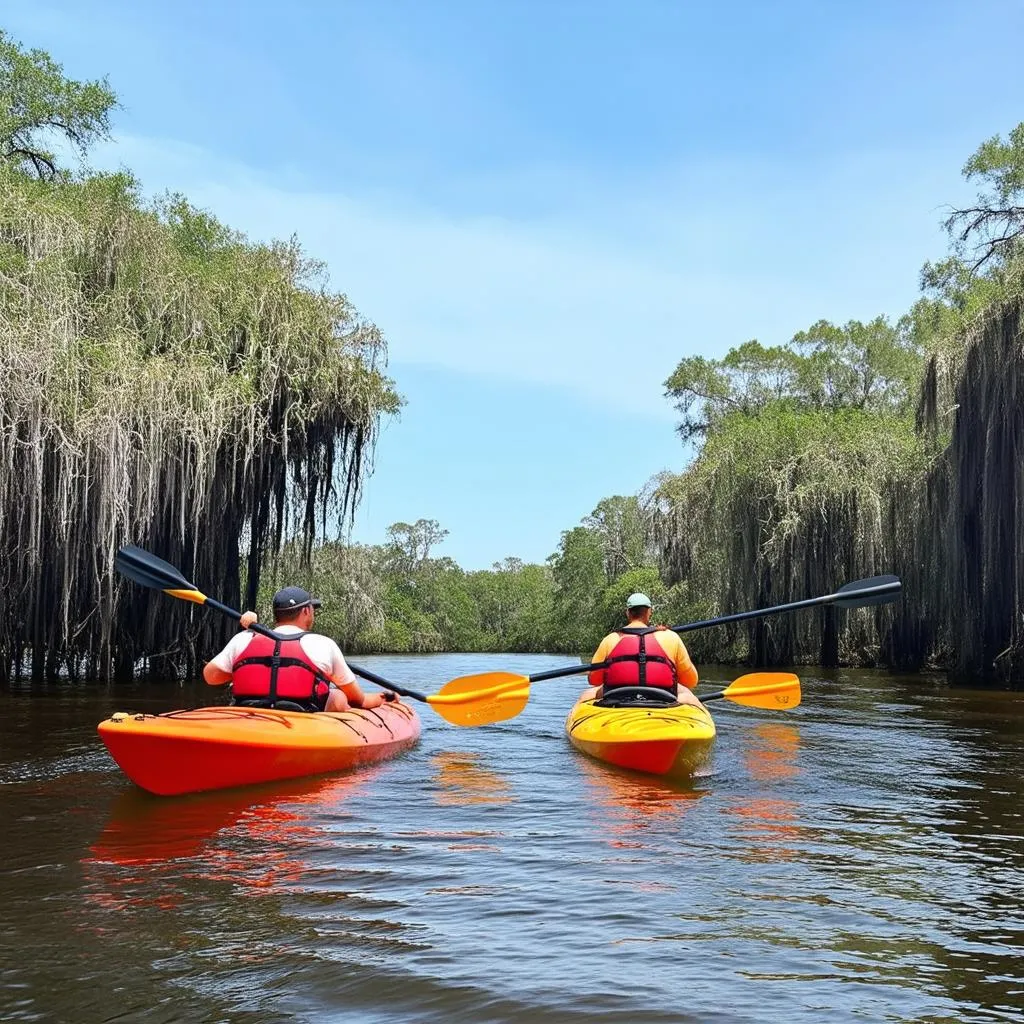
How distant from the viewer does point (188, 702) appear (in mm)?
11883

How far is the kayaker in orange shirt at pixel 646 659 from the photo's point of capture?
327 inches

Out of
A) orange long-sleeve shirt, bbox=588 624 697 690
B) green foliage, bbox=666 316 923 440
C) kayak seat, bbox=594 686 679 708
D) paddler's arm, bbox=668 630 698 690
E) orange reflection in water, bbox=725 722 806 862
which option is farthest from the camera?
green foliage, bbox=666 316 923 440

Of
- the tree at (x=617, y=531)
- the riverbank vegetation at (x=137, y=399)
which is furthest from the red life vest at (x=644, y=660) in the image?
the tree at (x=617, y=531)

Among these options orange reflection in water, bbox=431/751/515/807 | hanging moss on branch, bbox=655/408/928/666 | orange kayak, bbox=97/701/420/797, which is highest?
hanging moss on branch, bbox=655/408/928/666

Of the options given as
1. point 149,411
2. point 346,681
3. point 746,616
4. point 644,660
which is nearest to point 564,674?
point 644,660

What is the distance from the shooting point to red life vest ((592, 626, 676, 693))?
8312 millimetres

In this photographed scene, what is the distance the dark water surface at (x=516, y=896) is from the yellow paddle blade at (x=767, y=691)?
1831 mm

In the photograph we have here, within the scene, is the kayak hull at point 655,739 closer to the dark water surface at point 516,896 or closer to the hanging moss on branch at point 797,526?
the dark water surface at point 516,896

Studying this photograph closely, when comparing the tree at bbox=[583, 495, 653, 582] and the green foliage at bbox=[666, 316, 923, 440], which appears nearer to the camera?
the green foliage at bbox=[666, 316, 923, 440]

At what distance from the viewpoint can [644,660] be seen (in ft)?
27.3

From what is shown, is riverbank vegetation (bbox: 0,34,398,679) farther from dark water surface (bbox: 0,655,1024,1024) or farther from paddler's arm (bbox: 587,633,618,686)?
paddler's arm (bbox: 587,633,618,686)

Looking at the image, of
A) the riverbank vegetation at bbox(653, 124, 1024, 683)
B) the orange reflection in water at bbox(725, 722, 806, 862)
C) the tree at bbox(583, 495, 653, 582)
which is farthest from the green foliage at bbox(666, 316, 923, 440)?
the orange reflection in water at bbox(725, 722, 806, 862)

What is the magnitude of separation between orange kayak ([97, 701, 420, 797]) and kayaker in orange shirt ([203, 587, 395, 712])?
0.21 m

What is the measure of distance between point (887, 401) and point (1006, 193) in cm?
Answer: 1592
